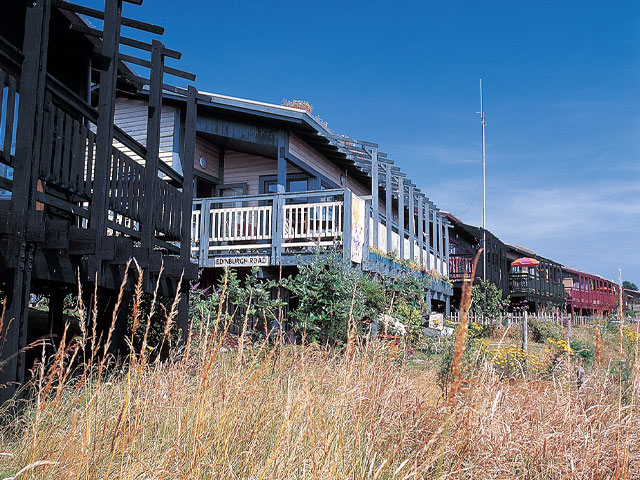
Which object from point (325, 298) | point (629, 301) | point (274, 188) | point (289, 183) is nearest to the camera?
point (325, 298)

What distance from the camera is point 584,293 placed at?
39.1 meters

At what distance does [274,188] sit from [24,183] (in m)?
12.6

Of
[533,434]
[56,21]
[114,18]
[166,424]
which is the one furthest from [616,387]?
[56,21]

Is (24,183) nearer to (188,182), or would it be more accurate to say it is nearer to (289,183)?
(188,182)

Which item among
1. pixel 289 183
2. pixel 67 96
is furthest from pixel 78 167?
pixel 289 183

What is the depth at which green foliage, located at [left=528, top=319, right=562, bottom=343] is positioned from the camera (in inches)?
604

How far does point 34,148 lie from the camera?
15.1 ft

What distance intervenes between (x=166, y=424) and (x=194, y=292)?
6.95 meters

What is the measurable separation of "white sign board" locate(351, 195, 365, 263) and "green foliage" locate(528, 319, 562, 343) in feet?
20.3

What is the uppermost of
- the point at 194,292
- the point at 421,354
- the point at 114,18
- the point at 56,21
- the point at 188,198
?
the point at 56,21

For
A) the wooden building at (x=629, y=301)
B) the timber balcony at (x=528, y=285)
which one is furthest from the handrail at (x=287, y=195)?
the timber balcony at (x=528, y=285)

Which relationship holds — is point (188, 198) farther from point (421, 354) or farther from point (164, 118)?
point (164, 118)

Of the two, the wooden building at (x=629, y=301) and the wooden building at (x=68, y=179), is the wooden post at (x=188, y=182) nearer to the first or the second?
the wooden building at (x=68, y=179)

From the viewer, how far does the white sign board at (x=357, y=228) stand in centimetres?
1213
